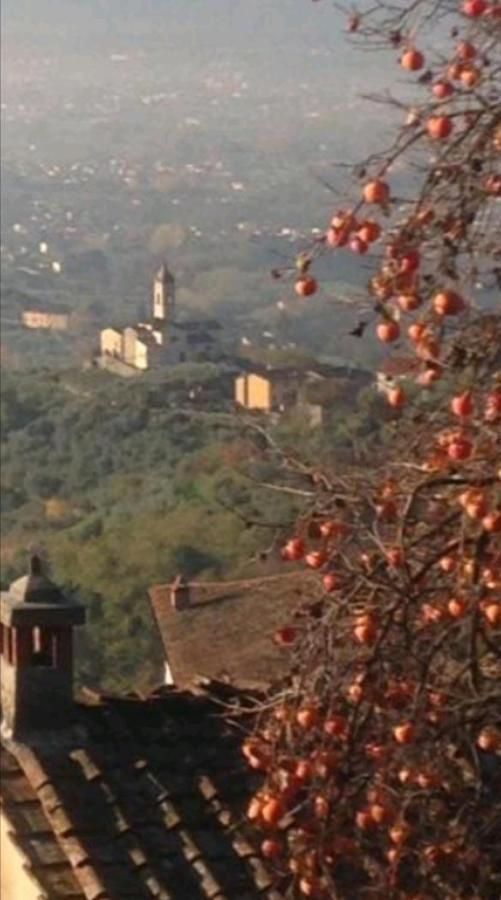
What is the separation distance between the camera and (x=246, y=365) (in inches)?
1683

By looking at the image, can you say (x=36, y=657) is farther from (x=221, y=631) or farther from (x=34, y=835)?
(x=221, y=631)

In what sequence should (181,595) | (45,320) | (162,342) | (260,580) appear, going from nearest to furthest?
1. (260,580)
2. (181,595)
3. (162,342)
4. (45,320)

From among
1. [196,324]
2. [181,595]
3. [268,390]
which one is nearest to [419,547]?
[181,595]

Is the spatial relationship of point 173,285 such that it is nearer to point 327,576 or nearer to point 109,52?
point 109,52

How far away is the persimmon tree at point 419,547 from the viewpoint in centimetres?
392

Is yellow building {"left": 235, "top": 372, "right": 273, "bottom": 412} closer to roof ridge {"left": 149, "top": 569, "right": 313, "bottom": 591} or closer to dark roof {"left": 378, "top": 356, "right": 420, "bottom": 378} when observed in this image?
roof ridge {"left": 149, "top": 569, "right": 313, "bottom": 591}

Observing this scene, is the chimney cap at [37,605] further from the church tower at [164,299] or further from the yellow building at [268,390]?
the church tower at [164,299]

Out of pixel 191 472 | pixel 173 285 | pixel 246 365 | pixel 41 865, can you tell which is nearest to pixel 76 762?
pixel 41 865

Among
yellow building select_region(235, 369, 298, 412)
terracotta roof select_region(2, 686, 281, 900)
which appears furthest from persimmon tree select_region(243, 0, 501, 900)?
yellow building select_region(235, 369, 298, 412)

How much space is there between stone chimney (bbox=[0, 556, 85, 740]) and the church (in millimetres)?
35643

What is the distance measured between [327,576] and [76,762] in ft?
6.49

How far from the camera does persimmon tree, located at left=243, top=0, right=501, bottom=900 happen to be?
392cm

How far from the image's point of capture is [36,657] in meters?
6.26

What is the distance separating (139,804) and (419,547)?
1.89 m
